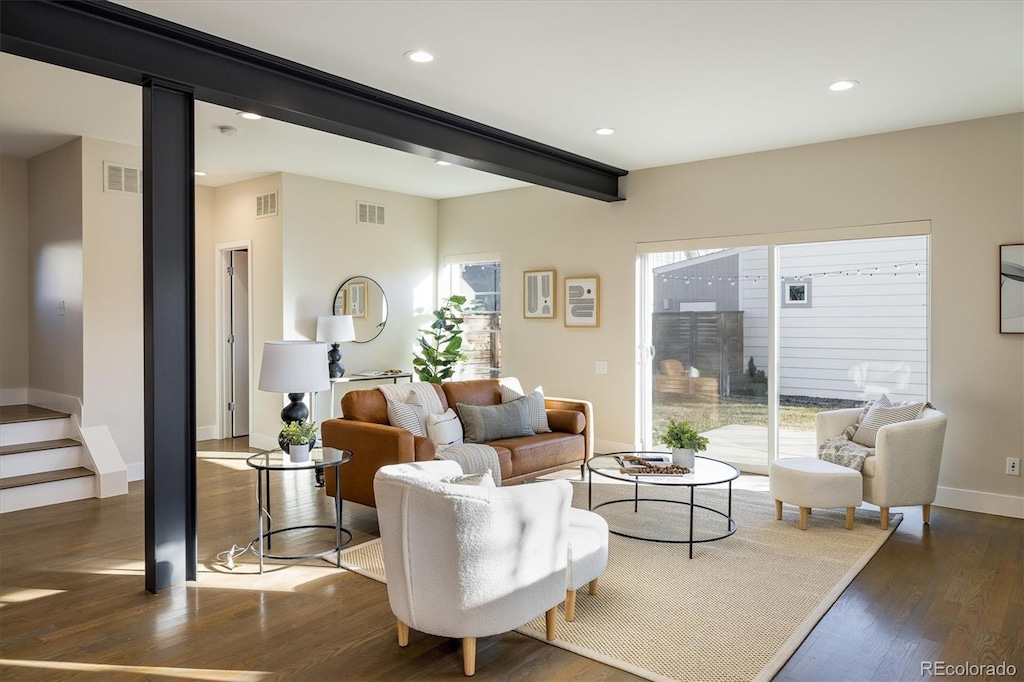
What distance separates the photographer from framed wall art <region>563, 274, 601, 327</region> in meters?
6.78

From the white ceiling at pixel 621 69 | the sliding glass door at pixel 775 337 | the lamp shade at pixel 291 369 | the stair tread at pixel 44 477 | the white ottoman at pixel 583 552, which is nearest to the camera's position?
the white ottoman at pixel 583 552

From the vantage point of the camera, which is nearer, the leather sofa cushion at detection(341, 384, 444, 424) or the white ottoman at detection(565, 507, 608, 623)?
the white ottoman at detection(565, 507, 608, 623)

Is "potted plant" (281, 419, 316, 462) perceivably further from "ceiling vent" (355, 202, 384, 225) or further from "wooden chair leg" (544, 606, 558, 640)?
"ceiling vent" (355, 202, 384, 225)

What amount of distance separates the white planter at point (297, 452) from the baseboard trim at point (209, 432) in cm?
407

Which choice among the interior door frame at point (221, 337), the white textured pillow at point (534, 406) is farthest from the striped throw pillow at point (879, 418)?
the interior door frame at point (221, 337)

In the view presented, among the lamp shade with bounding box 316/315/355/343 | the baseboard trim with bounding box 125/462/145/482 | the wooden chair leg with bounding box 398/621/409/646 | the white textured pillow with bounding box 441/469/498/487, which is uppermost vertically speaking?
the lamp shade with bounding box 316/315/355/343

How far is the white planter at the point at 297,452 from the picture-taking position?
393 cm

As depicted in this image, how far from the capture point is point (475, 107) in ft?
14.7

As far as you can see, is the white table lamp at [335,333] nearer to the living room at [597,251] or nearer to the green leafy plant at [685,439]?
the living room at [597,251]

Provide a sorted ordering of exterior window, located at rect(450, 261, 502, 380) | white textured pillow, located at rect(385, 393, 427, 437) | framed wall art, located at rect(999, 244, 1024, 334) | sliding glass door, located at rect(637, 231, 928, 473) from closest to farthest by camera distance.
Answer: framed wall art, located at rect(999, 244, 1024, 334) < white textured pillow, located at rect(385, 393, 427, 437) < sliding glass door, located at rect(637, 231, 928, 473) < exterior window, located at rect(450, 261, 502, 380)

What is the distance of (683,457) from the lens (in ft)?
13.9

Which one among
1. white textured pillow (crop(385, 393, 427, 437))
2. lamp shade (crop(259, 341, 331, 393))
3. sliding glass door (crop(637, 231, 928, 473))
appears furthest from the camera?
sliding glass door (crop(637, 231, 928, 473))

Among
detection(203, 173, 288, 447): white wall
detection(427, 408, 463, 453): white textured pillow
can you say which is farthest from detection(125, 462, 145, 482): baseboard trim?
detection(427, 408, 463, 453): white textured pillow

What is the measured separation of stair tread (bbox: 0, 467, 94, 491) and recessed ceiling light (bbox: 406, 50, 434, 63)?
3.94 m
